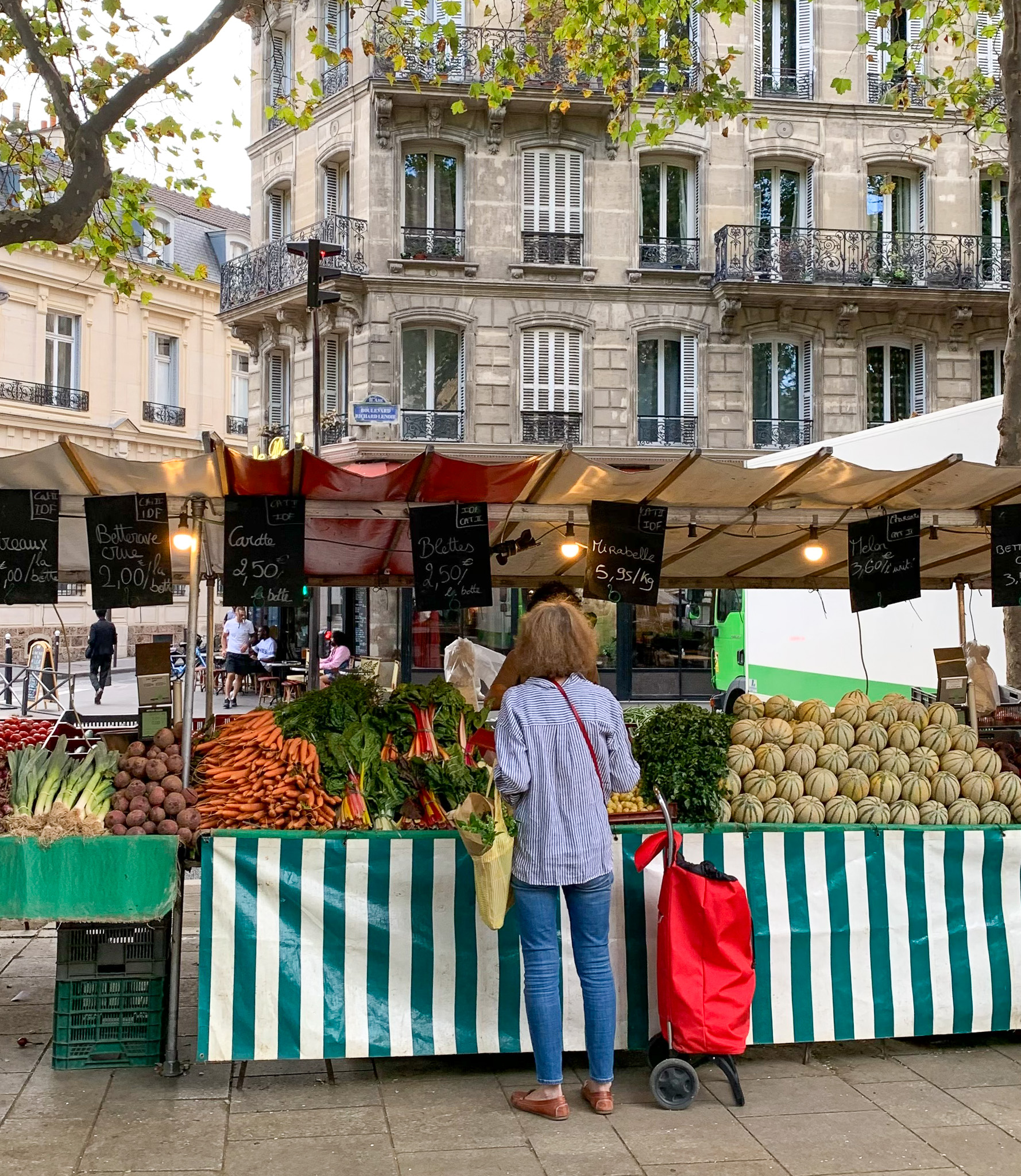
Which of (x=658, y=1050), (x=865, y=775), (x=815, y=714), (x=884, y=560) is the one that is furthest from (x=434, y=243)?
(x=658, y=1050)

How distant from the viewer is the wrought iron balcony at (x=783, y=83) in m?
24.5

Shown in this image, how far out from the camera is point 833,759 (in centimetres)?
550

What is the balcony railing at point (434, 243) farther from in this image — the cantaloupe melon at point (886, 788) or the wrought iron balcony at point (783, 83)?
the cantaloupe melon at point (886, 788)

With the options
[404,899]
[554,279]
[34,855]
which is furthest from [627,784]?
[554,279]

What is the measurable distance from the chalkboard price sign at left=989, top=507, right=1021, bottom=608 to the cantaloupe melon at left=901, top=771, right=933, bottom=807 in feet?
5.19

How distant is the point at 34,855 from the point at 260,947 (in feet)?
3.38

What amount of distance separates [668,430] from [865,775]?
19.1 metres

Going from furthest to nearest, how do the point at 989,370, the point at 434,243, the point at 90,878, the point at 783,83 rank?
1. the point at 989,370
2. the point at 783,83
3. the point at 434,243
4. the point at 90,878

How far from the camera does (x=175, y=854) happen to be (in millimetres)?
4922

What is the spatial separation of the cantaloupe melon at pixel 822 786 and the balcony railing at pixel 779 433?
19324mm

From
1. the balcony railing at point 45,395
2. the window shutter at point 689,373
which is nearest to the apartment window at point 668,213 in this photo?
the window shutter at point 689,373

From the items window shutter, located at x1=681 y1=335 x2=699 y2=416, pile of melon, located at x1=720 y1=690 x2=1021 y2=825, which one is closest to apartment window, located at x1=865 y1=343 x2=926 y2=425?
window shutter, located at x1=681 y1=335 x2=699 y2=416

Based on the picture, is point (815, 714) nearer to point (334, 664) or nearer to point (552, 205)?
point (334, 664)

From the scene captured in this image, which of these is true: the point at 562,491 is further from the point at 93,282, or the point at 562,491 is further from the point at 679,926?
the point at 93,282
